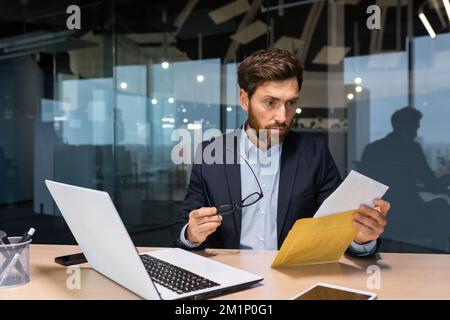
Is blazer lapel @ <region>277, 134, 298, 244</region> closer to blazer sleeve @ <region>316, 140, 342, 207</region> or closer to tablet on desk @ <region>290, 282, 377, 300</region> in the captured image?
blazer sleeve @ <region>316, 140, 342, 207</region>

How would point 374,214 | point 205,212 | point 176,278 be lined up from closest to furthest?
1. point 176,278
2. point 374,214
3. point 205,212

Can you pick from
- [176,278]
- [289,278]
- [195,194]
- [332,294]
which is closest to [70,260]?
[176,278]

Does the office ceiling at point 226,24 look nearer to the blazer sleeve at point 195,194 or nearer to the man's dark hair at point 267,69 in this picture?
the man's dark hair at point 267,69

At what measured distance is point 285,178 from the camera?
1.53 metres

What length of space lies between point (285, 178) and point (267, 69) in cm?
45

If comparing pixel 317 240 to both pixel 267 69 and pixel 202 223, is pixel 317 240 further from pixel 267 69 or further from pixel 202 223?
pixel 267 69

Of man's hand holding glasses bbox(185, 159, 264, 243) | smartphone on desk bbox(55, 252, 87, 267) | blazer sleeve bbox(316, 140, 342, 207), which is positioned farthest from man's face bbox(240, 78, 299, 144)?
smartphone on desk bbox(55, 252, 87, 267)

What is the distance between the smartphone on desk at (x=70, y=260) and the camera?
118cm

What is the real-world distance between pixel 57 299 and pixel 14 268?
0.20 meters

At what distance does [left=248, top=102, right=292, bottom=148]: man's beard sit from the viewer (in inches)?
58.9

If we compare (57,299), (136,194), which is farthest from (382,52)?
(57,299)

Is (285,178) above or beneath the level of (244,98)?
beneath

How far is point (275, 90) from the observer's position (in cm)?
148

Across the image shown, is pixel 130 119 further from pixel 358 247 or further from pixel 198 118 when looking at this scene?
pixel 358 247
